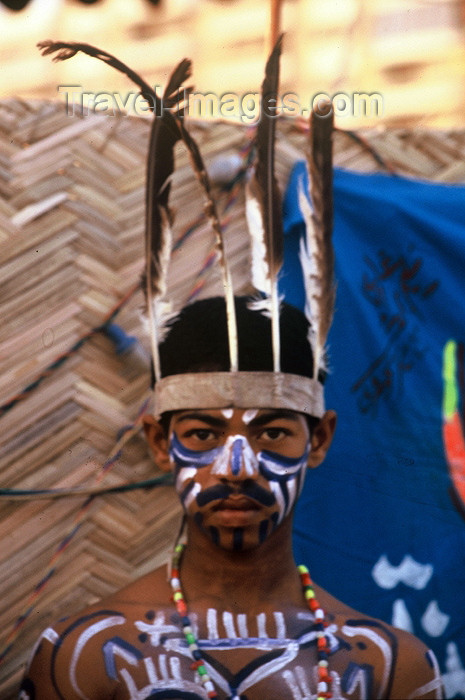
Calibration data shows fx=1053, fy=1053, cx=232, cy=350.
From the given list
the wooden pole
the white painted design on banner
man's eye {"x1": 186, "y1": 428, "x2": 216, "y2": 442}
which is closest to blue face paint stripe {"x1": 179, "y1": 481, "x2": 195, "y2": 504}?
man's eye {"x1": 186, "y1": 428, "x2": 216, "y2": 442}

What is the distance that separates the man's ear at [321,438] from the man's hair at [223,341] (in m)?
0.15

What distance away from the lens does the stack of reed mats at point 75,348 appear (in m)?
2.84

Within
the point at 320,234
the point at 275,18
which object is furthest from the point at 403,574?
the point at 275,18

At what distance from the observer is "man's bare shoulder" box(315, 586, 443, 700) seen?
241cm

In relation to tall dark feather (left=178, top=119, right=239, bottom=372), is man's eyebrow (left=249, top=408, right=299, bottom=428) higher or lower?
lower

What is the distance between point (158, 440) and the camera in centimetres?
256

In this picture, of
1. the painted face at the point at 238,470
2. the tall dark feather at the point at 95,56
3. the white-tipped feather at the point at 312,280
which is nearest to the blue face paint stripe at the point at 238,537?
the painted face at the point at 238,470

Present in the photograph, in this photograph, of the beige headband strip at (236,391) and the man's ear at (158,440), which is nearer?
the beige headband strip at (236,391)

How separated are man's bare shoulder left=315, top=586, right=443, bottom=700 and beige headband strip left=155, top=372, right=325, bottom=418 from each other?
1.71 feet

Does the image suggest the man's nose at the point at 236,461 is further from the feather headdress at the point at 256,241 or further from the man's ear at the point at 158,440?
the man's ear at the point at 158,440

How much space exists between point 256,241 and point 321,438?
0.51 meters

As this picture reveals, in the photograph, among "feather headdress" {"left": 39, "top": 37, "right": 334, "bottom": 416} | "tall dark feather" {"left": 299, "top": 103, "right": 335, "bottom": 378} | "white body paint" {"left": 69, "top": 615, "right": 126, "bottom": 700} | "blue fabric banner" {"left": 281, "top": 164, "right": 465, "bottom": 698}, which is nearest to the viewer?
"white body paint" {"left": 69, "top": 615, "right": 126, "bottom": 700}

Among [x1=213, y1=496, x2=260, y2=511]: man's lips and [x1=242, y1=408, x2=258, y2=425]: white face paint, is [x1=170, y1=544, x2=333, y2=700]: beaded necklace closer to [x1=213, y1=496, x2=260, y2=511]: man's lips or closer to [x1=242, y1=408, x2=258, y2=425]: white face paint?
[x1=213, y1=496, x2=260, y2=511]: man's lips

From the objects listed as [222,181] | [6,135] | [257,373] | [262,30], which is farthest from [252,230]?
[262,30]
